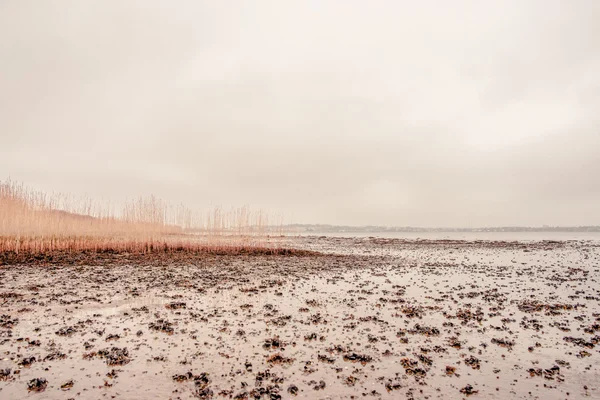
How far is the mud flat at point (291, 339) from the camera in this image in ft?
17.1

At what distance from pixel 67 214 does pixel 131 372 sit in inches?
1081

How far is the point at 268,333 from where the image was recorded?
25.5 ft

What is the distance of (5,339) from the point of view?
6797 mm

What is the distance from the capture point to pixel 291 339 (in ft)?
24.2

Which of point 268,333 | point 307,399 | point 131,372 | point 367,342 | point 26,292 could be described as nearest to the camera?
point 307,399

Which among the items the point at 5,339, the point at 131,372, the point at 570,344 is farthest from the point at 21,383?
the point at 570,344

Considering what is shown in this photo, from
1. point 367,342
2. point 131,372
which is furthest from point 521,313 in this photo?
point 131,372

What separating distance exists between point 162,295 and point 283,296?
4229 millimetres

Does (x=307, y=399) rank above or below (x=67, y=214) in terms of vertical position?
below

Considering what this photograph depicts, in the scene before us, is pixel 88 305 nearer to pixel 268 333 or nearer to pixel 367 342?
pixel 268 333

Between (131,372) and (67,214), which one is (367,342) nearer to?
(131,372)

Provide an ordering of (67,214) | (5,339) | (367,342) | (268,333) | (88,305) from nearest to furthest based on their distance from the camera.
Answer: (5,339), (367,342), (268,333), (88,305), (67,214)

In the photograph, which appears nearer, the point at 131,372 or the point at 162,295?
the point at 131,372

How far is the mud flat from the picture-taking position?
17.1 ft
